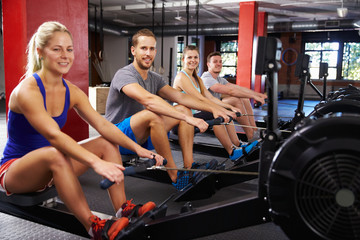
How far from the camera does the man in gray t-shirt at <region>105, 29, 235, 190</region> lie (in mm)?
2184

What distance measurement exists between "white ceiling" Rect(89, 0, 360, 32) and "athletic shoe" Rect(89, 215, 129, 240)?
7.91m

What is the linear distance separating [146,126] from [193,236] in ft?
3.32

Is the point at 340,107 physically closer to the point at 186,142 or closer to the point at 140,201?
the point at 186,142

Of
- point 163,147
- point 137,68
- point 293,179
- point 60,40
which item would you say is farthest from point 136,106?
point 293,179

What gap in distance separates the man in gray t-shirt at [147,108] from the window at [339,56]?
1214 centimetres

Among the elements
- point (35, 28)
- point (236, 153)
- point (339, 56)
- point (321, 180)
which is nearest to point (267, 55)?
point (321, 180)

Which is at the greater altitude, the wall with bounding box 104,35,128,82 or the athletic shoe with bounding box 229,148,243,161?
the wall with bounding box 104,35,128,82

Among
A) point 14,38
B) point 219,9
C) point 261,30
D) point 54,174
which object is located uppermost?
point 219,9

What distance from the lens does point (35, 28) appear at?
2.77m

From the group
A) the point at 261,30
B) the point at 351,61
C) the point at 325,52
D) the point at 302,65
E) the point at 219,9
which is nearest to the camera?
the point at 302,65

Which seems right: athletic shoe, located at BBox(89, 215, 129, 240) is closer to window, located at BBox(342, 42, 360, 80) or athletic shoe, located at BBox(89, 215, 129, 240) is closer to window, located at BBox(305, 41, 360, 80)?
window, located at BBox(305, 41, 360, 80)

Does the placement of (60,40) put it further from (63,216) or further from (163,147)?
(163,147)

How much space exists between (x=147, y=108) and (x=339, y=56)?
1273 cm

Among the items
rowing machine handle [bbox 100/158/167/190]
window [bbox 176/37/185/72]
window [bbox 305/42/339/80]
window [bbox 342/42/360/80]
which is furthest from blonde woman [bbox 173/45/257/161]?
window [bbox 176/37/185/72]
